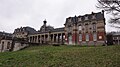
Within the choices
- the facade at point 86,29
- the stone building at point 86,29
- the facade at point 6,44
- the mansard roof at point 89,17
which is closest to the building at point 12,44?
the facade at point 6,44

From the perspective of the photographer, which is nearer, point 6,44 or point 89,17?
point 89,17

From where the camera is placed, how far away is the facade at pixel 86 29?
1602 inches

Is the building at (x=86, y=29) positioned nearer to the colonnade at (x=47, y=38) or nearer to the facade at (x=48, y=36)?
the facade at (x=48, y=36)

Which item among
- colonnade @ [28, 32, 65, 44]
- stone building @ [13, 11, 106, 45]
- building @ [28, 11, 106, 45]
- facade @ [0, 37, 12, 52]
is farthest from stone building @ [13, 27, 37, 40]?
building @ [28, 11, 106, 45]

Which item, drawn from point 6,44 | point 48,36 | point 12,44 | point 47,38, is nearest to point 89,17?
point 48,36

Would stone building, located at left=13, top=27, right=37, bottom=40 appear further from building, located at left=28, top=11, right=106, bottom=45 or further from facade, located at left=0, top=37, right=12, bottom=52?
building, located at left=28, top=11, right=106, bottom=45

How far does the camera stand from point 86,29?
43375mm

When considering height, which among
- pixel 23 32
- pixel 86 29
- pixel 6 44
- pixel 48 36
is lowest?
pixel 6 44

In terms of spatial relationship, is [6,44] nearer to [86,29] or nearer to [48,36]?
[48,36]

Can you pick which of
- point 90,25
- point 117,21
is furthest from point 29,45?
point 117,21

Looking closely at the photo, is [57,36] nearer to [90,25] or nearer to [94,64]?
[90,25]

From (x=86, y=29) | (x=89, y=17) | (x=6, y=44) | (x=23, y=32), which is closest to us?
(x=86, y=29)

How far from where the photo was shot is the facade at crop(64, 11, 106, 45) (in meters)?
40.7

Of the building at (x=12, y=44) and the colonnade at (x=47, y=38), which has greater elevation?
the colonnade at (x=47, y=38)
